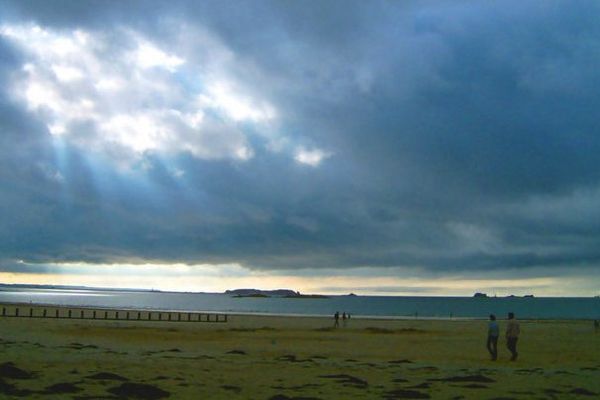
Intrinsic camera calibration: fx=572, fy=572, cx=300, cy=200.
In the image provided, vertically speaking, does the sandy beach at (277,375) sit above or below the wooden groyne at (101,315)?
above

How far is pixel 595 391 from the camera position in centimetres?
1552

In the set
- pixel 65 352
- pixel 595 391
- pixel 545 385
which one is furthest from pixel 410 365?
pixel 65 352

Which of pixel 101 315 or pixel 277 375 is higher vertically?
pixel 277 375

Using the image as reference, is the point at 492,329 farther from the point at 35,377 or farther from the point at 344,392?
the point at 35,377

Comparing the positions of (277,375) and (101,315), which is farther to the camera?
(101,315)

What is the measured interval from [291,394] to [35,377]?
7.09 metres

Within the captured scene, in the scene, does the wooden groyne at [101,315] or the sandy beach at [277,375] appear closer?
the sandy beach at [277,375]

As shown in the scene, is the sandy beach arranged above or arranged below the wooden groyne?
above

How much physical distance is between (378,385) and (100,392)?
7529mm

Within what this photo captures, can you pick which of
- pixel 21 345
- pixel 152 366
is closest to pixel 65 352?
pixel 21 345

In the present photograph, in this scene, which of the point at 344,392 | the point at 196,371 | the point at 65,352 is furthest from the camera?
the point at 65,352

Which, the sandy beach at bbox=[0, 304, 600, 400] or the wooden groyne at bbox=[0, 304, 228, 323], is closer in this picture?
the sandy beach at bbox=[0, 304, 600, 400]

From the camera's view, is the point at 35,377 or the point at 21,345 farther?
the point at 21,345

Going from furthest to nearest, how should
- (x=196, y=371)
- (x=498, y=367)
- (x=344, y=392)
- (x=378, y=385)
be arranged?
(x=498, y=367) < (x=196, y=371) < (x=378, y=385) < (x=344, y=392)
